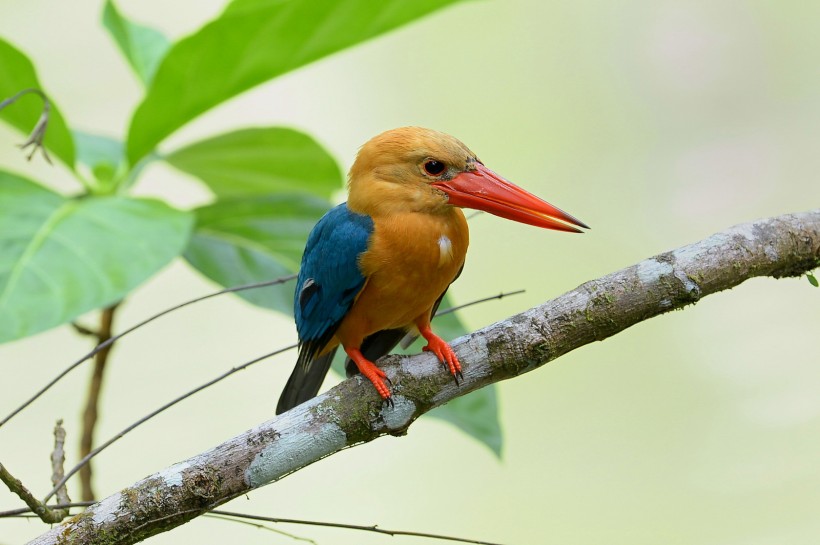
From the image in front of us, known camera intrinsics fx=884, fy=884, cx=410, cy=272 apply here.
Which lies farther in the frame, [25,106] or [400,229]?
[25,106]

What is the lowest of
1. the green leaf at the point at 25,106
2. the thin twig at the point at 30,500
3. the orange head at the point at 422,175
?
the thin twig at the point at 30,500

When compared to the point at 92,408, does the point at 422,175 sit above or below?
above

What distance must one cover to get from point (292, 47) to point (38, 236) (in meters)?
0.85

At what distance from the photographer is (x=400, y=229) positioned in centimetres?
209

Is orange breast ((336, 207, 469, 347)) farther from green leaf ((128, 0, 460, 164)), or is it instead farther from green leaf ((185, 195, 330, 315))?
green leaf ((128, 0, 460, 164))

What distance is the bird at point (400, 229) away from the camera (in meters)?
2.07

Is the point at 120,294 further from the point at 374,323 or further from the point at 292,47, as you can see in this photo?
the point at 292,47

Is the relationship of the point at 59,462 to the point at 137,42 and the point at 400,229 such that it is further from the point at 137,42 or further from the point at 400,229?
the point at 137,42

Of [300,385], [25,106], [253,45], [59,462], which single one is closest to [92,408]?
[300,385]

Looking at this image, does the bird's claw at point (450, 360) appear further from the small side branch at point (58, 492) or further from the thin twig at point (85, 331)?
the thin twig at point (85, 331)

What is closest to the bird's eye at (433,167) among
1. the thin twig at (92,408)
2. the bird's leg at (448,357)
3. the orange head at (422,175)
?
the orange head at (422,175)

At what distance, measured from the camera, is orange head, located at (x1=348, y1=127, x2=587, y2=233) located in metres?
2.07

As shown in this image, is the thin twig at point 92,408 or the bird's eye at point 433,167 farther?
the thin twig at point 92,408

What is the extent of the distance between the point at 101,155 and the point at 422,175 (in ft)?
4.53
